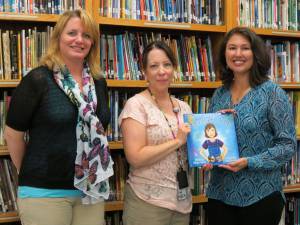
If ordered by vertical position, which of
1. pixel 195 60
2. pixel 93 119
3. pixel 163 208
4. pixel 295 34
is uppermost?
pixel 295 34

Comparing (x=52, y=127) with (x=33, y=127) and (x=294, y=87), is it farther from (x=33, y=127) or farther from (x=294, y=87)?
(x=294, y=87)

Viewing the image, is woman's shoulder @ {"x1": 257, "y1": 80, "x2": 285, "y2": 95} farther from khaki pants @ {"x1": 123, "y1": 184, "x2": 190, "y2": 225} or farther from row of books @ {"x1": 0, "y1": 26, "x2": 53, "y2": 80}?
row of books @ {"x1": 0, "y1": 26, "x2": 53, "y2": 80}

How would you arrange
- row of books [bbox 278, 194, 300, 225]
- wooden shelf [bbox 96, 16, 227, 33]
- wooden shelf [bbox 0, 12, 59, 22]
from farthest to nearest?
row of books [bbox 278, 194, 300, 225] → wooden shelf [bbox 96, 16, 227, 33] → wooden shelf [bbox 0, 12, 59, 22]

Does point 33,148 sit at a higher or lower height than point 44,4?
lower

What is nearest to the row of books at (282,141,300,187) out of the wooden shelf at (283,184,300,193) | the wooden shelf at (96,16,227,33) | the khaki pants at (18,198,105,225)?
the wooden shelf at (283,184,300,193)

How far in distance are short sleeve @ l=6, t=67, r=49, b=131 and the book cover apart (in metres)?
0.73

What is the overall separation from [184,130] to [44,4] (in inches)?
43.5

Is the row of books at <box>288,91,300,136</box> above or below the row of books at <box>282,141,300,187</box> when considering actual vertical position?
above

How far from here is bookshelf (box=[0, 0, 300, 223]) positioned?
7.28ft

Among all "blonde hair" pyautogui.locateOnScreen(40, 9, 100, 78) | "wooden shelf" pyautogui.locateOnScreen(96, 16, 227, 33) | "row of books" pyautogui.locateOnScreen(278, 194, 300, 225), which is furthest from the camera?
"row of books" pyautogui.locateOnScreen(278, 194, 300, 225)

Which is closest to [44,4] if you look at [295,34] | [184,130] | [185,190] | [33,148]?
[33,148]

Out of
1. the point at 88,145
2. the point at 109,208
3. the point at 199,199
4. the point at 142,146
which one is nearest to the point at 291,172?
the point at 199,199

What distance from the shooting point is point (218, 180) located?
2027 millimetres

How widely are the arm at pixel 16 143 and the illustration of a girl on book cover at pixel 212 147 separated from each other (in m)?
0.88
